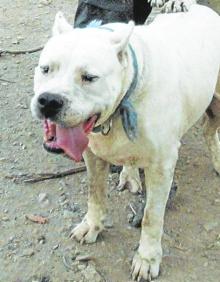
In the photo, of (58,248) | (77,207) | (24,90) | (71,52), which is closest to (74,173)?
(77,207)

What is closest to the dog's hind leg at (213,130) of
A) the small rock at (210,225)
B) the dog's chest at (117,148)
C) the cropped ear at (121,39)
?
the small rock at (210,225)

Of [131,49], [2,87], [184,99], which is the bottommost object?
[2,87]

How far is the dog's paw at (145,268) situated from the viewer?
346 cm

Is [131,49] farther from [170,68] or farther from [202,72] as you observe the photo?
[202,72]

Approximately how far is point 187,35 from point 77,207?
1222 millimetres

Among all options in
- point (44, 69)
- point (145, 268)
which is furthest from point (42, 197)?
point (44, 69)

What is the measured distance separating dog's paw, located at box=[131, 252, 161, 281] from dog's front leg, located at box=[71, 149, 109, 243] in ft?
1.07

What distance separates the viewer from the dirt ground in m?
3.51

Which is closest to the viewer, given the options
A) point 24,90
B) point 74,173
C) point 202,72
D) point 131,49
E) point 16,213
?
point 131,49

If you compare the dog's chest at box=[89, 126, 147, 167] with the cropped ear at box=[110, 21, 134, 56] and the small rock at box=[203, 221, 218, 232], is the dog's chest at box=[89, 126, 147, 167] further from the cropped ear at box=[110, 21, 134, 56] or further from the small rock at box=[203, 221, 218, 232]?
the small rock at box=[203, 221, 218, 232]

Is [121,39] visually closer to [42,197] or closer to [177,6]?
[177,6]

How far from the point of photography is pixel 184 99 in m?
3.33

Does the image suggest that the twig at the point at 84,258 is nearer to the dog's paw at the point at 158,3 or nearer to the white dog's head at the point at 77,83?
the white dog's head at the point at 77,83

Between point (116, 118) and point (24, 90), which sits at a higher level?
point (116, 118)
